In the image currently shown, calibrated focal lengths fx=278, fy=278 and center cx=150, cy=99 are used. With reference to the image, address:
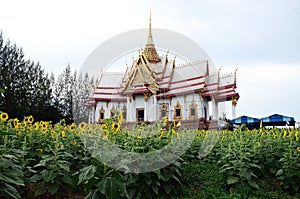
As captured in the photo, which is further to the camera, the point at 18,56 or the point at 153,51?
the point at 18,56

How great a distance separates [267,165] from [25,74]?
24.1 meters

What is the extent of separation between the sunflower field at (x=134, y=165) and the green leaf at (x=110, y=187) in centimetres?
12

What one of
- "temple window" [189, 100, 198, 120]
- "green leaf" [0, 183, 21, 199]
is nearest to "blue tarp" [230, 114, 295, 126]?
"temple window" [189, 100, 198, 120]

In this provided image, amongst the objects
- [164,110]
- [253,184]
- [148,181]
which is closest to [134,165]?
[148,181]

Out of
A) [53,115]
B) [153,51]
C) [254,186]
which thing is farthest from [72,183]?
[53,115]

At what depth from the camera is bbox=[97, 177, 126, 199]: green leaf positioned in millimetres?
2725

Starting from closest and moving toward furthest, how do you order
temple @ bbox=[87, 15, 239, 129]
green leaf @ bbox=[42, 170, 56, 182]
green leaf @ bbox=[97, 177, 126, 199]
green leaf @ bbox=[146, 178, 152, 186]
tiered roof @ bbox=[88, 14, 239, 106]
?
green leaf @ bbox=[97, 177, 126, 199], green leaf @ bbox=[42, 170, 56, 182], green leaf @ bbox=[146, 178, 152, 186], temple @ bbox=[87, 15, 239, 129], tiered roof @ bbox=[88, 14, 239, 106]

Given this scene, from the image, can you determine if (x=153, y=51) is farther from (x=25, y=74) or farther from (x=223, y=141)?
(x=223, y=141)

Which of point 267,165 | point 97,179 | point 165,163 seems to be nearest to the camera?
point 97,179

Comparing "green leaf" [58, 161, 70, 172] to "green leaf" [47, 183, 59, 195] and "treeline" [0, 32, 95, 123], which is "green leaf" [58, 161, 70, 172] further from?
"treeline" [0, 32, 95, 123]

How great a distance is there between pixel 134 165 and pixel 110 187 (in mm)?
1231

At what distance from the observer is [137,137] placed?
4609 millimetres

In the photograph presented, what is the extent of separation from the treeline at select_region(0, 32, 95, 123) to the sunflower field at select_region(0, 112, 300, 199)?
16552 millimetres

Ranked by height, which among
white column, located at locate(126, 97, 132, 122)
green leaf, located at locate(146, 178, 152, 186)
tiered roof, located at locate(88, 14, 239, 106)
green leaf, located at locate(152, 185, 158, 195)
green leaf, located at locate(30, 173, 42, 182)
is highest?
tiered roof, located at locate(88, 14, 239, 106)
